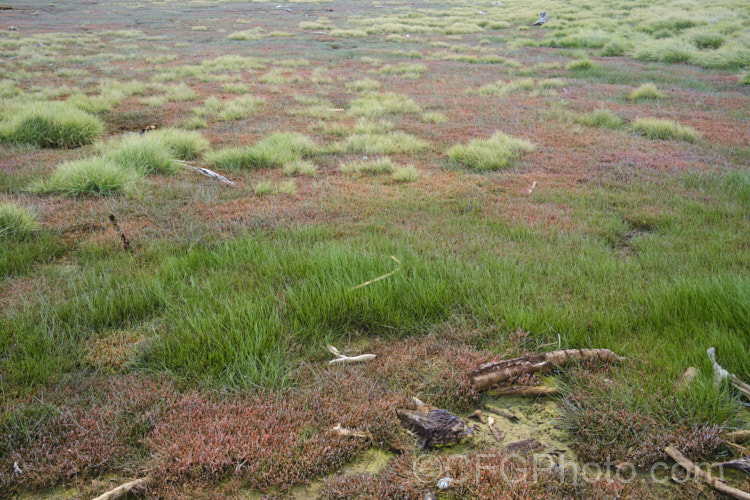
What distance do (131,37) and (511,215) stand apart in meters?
36.7

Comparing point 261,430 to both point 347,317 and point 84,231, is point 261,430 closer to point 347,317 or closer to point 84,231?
point 347,317

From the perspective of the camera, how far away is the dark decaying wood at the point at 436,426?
253 cm

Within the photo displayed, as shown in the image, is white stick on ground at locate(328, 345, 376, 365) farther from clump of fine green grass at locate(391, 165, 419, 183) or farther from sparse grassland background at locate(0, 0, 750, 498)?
clump of fine green grass at locate(391, 165, 419, 183)

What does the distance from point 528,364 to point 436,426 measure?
87cm

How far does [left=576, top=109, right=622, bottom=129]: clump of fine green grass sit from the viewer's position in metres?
11.3

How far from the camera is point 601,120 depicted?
11.5m

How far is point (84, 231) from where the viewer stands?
5461 millimetres

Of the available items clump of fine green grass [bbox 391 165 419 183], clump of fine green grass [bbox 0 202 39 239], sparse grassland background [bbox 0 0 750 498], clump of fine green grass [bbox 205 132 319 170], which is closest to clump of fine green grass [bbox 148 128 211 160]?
sparse grassland background [bbox 0 0 750 498]

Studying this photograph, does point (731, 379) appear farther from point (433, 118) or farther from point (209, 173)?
point (433, 118)

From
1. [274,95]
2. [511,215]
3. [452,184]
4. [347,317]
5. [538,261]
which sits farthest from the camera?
[274,95]

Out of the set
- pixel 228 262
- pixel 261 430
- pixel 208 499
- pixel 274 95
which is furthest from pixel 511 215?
pixel 274 95

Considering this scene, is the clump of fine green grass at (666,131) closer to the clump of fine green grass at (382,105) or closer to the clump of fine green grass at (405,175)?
the clump of fine green grass at (382,105)

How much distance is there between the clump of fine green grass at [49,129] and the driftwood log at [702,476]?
10990mm

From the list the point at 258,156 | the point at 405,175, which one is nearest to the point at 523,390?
the point at 405,175
